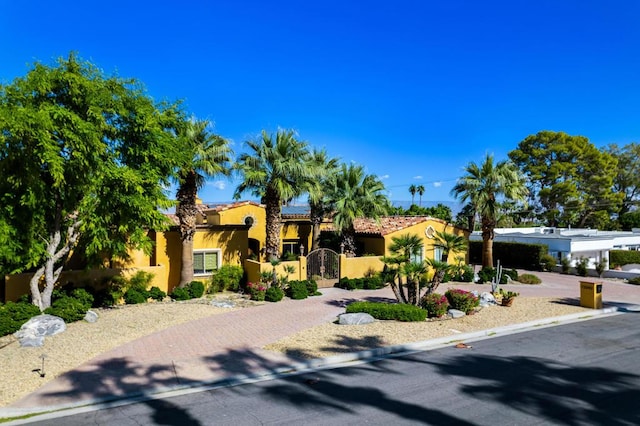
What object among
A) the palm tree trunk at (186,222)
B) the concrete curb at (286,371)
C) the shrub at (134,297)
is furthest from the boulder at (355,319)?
the shrub at (134,297)

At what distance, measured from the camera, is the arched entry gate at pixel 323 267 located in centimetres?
2188

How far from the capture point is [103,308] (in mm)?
16344

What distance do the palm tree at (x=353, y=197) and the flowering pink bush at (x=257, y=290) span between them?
582cm

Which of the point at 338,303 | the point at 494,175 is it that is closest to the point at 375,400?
the point at 338,303

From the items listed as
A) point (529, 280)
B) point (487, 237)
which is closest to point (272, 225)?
point (487, 237)

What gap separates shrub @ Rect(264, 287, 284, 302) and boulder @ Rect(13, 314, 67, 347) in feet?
24.9

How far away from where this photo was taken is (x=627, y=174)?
2050 inches

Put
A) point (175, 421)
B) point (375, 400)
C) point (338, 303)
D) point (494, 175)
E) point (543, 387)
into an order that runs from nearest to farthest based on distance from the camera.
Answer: point (175, 421), point (375, 400), point (543, 387), point (338, 303), point (494, 175)

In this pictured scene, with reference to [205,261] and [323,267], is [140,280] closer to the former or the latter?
[205,261]

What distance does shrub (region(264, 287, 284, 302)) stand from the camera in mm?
18078

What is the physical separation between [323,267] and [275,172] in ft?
18.2

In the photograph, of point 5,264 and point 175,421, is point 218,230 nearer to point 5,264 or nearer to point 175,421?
point 5,264

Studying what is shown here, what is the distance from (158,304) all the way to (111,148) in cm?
674

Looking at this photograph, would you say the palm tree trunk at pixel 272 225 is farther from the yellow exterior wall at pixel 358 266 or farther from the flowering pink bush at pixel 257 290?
the yellow exterior wall at pixel 358 266
